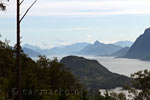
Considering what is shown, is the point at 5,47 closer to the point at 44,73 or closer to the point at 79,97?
the point at 44,73

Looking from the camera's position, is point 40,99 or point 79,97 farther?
point 79,97

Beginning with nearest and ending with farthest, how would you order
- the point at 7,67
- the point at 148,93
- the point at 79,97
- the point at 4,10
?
1. the point at 4,10
2. the point at 79,97
3. the point at 148,93
4. the point at 7,67

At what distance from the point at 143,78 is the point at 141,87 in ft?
9.86

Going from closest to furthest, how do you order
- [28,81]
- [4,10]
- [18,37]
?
[18,37], [4,10], [28,81]

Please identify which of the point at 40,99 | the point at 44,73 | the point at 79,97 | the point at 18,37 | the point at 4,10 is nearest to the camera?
the point at 18,37

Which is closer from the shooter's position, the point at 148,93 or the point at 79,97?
the point at 79,97

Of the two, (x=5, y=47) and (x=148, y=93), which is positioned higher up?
(x=5, y=47)

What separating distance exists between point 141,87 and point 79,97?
22449 mm

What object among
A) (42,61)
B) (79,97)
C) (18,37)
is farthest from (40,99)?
(42,61)

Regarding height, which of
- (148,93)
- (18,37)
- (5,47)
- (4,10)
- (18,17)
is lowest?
(148,93)

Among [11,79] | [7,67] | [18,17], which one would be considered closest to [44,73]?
[7,67]

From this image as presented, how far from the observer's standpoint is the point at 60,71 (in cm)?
9800

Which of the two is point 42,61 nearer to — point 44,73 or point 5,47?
point 44,73

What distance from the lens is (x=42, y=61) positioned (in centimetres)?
9688
